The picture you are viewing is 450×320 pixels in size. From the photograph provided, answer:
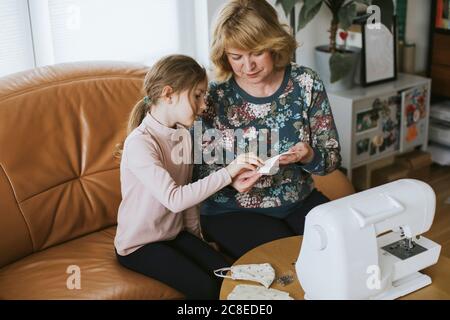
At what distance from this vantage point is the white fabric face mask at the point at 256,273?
1.51 m

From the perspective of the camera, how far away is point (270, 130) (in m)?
1.95

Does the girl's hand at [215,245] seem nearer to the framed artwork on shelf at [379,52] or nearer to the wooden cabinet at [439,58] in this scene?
the framed artwork on shelf at [379,52]

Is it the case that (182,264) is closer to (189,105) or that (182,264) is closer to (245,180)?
(245,180)

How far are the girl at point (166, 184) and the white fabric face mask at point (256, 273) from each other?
7.4 inches

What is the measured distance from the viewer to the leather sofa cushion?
176 cm

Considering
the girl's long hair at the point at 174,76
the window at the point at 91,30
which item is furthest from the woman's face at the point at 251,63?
the window at the point at 91,30

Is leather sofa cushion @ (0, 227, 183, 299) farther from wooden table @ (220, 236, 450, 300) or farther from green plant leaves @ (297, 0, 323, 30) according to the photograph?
green plant leaves @ (297, 0, 323, 30)

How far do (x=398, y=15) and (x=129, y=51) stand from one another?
1.62 meters

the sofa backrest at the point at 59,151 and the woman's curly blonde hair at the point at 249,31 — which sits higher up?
the woman's curly blonde hair at the point at 249,31

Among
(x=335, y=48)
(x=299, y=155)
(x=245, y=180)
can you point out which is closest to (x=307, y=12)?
(x=335, y=48)

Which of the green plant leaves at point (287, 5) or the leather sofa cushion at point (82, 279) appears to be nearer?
the leather sofa cushion at point (82, 279)

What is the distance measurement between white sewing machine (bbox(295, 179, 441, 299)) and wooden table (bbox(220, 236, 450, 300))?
29mm

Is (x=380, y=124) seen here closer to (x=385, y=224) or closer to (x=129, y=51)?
(x=129, y=51)

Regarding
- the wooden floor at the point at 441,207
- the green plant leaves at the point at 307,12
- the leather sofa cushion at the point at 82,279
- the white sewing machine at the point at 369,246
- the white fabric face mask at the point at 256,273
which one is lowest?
the wooden floor at the point at 441,207
